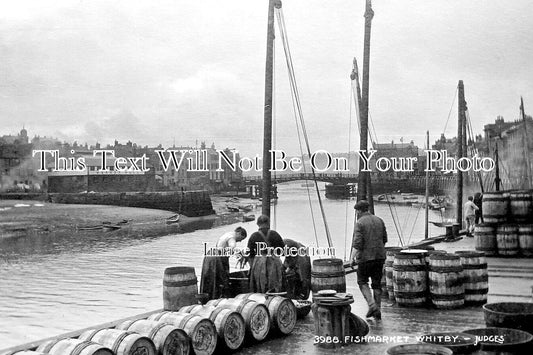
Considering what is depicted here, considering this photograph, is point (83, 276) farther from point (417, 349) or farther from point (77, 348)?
point (417, 349)

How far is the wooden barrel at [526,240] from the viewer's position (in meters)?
14.6

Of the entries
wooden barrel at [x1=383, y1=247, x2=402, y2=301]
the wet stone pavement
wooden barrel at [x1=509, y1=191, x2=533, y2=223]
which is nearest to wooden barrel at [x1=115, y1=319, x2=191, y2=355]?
the wet stone pavement

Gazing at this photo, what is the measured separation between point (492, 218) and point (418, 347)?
1071 cm

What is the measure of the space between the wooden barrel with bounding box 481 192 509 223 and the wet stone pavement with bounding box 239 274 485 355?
6.39m

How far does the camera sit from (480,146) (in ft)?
250

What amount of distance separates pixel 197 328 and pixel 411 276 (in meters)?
3.99

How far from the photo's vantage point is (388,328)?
26.2 feet

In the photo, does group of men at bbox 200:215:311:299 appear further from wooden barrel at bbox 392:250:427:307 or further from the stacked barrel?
the stacked barrel

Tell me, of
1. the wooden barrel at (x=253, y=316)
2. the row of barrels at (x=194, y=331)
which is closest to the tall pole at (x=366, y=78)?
the row of barrels at (x=194, y=331)

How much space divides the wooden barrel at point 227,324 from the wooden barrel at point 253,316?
0.51 feet

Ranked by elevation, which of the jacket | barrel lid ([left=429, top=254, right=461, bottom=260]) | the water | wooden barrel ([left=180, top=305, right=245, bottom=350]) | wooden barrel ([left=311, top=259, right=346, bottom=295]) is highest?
the jacket

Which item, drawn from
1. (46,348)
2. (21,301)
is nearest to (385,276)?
(46,348)

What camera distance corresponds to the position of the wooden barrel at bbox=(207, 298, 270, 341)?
7195mm

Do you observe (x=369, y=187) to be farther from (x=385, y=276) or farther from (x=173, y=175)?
(x=173, y=175)
